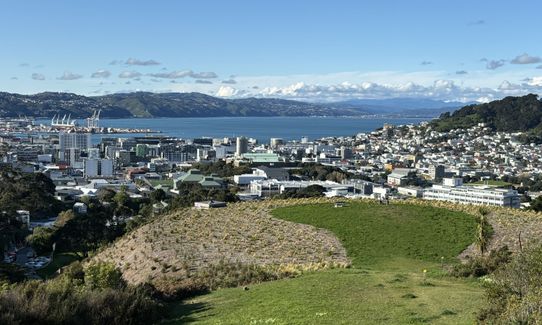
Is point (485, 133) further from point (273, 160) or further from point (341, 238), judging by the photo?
point (341, 238)

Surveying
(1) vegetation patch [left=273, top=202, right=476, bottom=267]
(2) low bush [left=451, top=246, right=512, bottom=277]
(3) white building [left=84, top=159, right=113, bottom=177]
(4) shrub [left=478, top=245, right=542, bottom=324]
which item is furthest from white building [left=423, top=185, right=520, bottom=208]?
(3) white building [left=84, top=159, right=113, bottom=177]

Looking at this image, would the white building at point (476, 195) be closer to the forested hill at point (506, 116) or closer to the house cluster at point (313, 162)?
the house cluster at point (313, 162)

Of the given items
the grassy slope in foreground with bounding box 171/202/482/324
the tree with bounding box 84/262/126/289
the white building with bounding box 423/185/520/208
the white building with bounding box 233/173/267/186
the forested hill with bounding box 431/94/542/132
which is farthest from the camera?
the forested hill with bounding box 431/94/542/132

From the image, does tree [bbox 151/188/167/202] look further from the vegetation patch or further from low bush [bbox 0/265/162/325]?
low bush [bbox 0/265/162/325]

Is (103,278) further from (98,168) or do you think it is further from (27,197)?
(98,168)

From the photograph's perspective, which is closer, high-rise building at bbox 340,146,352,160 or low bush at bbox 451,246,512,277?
low bush at bbox 451,246,512,277

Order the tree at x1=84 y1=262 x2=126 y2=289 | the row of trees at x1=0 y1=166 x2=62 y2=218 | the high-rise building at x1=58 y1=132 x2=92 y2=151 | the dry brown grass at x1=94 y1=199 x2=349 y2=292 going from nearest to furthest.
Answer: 1. the tree at x1=84 y1=262 x2=126 y2=289
2. the dry brown grass at x1=94 y1=199 x2=349 y2=292
3. the row of trees at x1=0 y1=166 x2=62 y2=218
4. the high-rise building at x1=58 y1=132 x2=92 y2=151
